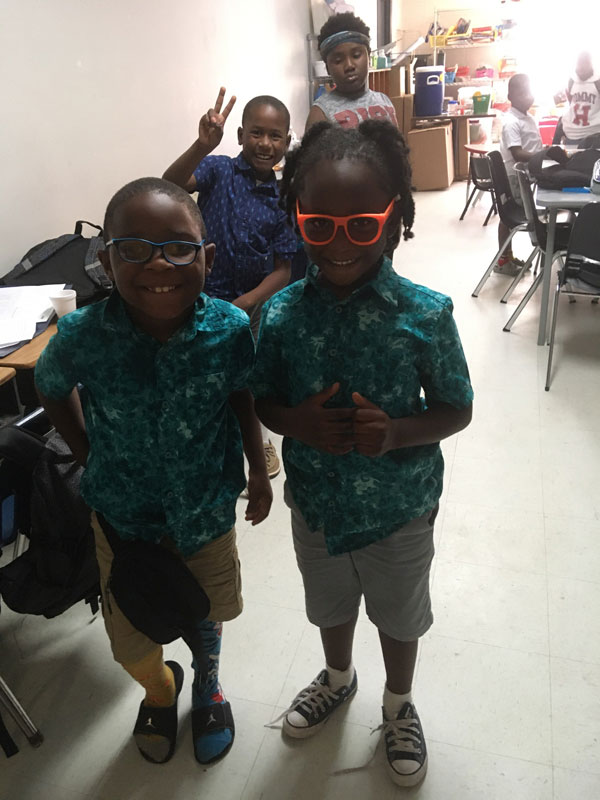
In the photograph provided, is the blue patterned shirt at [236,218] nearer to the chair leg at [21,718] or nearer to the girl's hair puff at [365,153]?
the girl's hair puff at [365,153]

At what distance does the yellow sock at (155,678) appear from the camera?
51.4 inches

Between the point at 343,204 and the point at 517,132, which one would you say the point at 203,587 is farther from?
the point at 517,132

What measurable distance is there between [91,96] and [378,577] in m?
2.54

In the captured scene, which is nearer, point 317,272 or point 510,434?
point 317,272

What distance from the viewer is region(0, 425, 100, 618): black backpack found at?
133cm

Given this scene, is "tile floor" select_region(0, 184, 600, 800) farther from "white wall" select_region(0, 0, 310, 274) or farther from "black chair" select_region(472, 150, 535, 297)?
"black chair" select_region(472, 150, 535, 297)

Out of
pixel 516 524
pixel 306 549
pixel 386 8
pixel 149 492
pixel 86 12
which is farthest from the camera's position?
pixel 386 8

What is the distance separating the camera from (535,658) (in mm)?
1575

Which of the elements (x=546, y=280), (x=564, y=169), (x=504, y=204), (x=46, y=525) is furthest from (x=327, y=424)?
(x=504, y=204)

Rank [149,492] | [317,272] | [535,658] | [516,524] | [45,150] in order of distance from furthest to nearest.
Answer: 1. [45,150]
2. [516,524]
3. [535,658]
4. [149,492]
5. [317,272]

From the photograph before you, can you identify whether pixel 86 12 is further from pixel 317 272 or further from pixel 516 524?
pixel 516 524

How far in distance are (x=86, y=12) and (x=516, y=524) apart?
9.11 ft

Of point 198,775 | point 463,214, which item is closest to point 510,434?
point 198,775

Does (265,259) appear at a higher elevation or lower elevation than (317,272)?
lower
